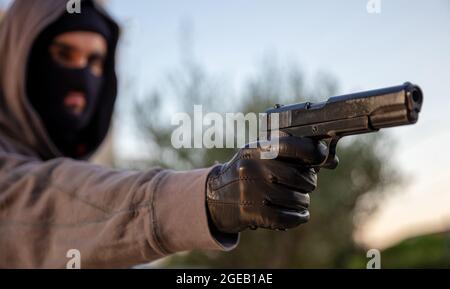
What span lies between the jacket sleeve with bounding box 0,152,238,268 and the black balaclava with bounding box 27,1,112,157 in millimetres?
462

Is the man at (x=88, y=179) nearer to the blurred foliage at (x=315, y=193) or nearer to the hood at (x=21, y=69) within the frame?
the hood at (x=21, y=69)

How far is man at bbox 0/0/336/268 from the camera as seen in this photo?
1.53 m

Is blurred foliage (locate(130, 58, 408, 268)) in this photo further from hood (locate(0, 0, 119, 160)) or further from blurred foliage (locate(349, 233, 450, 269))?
hood (locate(0, 0, 119, 160))

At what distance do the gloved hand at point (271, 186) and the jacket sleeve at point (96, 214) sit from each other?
113mm

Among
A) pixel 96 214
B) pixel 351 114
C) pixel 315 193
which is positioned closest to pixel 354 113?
pixel 351 114

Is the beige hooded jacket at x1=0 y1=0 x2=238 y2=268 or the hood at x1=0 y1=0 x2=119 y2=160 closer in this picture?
the beige hooded jacket at x1=0 y1=0 x2=238 y2=268

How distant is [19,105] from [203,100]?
6993 millimetres

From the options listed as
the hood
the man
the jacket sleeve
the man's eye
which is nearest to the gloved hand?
the man

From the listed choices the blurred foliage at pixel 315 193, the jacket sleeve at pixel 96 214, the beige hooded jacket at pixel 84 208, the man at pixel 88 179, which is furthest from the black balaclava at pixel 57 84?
the blurred foliage at pixel 315 193
